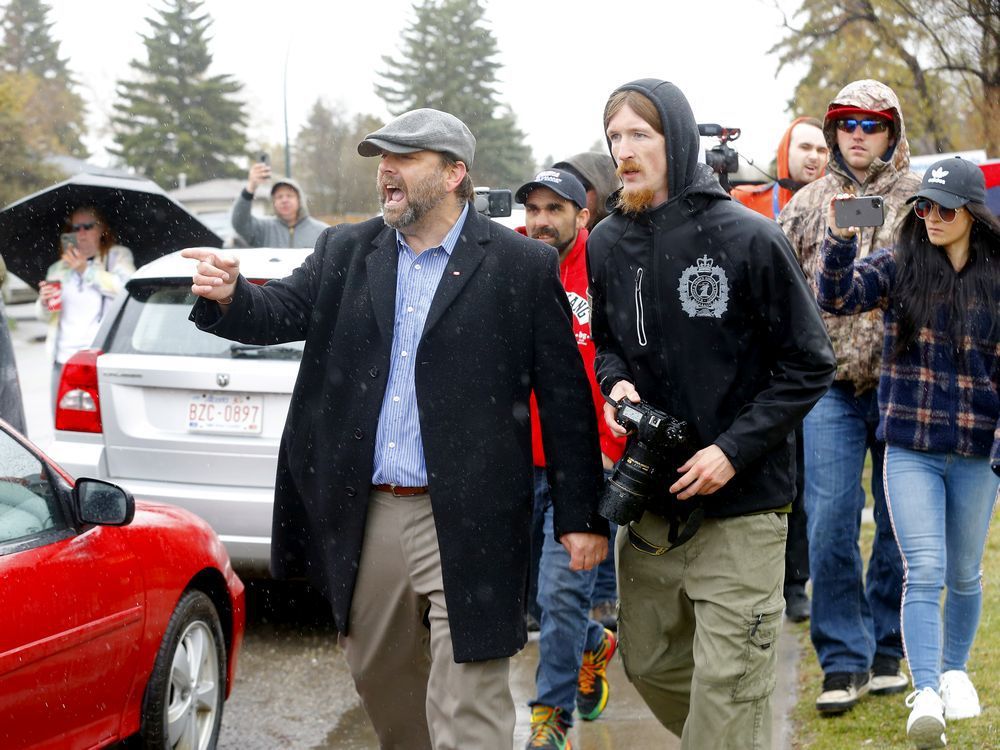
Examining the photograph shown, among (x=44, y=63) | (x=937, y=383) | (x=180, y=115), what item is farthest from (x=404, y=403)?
(x=44, y=63)

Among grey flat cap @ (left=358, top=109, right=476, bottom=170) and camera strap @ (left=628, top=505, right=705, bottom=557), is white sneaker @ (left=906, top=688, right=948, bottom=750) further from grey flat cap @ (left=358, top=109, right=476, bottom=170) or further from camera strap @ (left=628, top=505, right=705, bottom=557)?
grey flat cap @ (left=358, top=109, right=476, bottom=170)

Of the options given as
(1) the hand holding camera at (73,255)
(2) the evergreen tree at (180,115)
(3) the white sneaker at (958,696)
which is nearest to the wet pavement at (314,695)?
(3) the white sneaker at (958,696)

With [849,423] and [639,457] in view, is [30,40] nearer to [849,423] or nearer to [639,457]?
[849,423]

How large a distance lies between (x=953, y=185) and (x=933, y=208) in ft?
0.33

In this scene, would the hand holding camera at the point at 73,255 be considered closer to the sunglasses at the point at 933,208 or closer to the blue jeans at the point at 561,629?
the blue jeans at the point at 561,629

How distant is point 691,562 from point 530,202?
206 cm

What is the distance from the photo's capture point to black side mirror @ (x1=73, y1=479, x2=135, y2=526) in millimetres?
3617

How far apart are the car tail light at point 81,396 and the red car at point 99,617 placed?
59.3 inches

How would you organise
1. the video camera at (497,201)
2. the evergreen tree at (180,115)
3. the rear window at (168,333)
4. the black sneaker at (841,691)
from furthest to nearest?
1. the evergreen tree at (180,115)
2. the video camera at (497,201)
3. the rear window at (168,333)
4. the black sneaker at (841,691)

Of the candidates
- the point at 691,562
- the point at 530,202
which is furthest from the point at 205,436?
the point at 691,562

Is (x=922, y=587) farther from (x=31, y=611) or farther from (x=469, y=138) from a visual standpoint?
(x=31, y=611)

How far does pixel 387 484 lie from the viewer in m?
3.52

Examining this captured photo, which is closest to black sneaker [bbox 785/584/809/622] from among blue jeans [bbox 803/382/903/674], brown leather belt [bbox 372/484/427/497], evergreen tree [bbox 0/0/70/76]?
blue jeans [bbox 803/382/903/674]

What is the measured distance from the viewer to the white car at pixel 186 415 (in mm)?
5641
